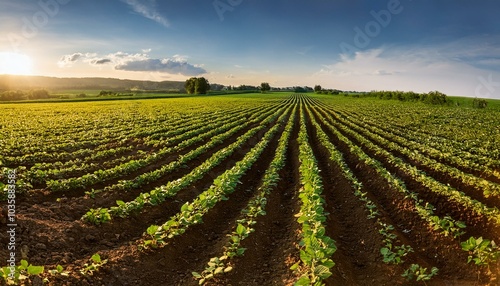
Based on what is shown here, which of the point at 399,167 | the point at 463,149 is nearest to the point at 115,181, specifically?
the point at 399,167

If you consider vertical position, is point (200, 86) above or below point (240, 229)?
above

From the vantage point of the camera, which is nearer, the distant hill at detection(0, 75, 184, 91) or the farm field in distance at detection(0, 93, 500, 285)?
the farm field in distance at detection(0, 93, 500, 285)

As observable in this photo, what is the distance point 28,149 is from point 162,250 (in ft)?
41.6

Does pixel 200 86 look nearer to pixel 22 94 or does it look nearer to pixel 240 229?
pixel 22 94

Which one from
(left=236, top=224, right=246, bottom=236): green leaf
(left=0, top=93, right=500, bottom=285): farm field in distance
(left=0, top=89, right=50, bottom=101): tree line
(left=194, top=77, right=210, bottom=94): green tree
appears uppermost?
(left=194, top=77, right=210, bottom=94): green tree

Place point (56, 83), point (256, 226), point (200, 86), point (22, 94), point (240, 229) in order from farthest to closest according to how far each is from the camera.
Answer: point (56, 83)
point (200, 86)
point (22, 94)
point (256, 226)
point (240, 229)

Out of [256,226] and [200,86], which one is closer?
[256,226]

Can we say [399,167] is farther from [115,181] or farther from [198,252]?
[115,181]

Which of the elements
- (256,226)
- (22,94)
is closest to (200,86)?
(22,94)

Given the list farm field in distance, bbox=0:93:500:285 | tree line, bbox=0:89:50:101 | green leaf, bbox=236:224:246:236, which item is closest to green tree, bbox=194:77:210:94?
tree line, bbox=0:89:50:101

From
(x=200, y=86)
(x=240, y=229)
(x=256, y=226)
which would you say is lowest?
(x=256, y=226)

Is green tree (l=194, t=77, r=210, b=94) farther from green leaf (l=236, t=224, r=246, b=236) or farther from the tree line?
green leaf (l=236, t=224, r=246, b=236)

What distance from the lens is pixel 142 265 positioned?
6258 millimetres

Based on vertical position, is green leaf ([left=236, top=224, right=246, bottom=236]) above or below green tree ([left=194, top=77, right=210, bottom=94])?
below
